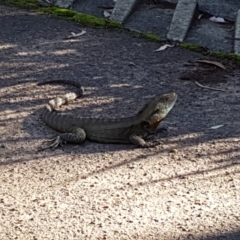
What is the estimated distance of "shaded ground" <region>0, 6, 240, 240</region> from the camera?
4.17 metres

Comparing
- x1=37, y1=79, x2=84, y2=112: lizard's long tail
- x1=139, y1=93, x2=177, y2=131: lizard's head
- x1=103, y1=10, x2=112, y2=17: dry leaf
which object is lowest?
x1=103, y1=10, x2=112, y2=17: dry leaf

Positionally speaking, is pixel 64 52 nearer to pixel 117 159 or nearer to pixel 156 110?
pixel 156 110

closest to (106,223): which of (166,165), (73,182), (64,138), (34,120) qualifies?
(73,182)

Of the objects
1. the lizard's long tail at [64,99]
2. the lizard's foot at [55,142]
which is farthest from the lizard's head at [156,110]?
the lizard's long tail at [64,99]

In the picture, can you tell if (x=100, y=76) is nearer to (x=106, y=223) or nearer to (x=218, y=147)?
(x=218, y=147)

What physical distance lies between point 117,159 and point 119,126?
Answer: 1.48ft

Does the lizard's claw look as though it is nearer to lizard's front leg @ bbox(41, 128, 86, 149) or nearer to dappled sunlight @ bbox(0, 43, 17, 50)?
lizard's front leg @ bbox(41, 128, 86, 149)

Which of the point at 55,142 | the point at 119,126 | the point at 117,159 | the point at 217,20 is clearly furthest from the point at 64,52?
the point at 117,159

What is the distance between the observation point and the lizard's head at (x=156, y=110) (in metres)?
5.40

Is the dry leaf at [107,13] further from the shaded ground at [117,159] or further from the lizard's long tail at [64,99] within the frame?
the lizard's long tail at [64,99]

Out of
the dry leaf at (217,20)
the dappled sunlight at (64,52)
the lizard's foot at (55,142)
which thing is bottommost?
the dappled sunlight at (64,52)

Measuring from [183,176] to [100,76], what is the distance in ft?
7.65

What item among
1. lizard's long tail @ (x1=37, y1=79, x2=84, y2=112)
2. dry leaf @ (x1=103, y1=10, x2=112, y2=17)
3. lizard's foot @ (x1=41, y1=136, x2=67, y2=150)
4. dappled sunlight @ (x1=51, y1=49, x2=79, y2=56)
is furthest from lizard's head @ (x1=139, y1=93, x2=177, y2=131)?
dry leaf @ (x1=103, y1=10, x2=112, y2=17)

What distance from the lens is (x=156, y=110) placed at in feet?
17.8
